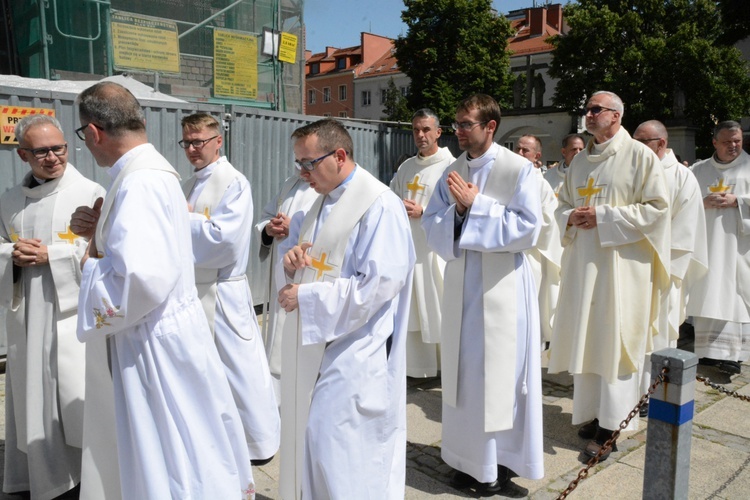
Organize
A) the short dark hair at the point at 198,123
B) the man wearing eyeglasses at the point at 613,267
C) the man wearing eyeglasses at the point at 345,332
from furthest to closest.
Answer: the man wearing eyeglasses at the point at 613,267 < the short dark hair at the point at 198,123 < the man wearing eyeglasses at the point at 345,332

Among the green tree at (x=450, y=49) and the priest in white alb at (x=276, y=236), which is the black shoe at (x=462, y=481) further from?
the green tree at (x=450, y=49)

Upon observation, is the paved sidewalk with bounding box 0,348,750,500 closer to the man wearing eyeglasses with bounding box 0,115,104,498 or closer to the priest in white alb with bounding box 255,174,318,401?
the man wearing eyeglasses with bounding box 0,115,104,498

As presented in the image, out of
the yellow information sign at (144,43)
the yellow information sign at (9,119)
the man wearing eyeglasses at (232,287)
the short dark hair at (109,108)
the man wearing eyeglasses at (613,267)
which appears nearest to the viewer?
the short dark hair at (109,108)

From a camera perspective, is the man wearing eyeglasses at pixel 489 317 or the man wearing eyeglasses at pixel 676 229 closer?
the man wearing eyeglasses at pixel 489 317

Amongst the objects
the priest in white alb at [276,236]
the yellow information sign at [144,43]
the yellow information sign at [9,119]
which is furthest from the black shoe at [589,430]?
the yellow information sign at [144,43]

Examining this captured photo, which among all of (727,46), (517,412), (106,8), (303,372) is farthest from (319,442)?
(727,46)

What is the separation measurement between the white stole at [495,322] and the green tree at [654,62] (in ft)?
77.3

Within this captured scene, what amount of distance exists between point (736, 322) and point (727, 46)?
77.9 feet

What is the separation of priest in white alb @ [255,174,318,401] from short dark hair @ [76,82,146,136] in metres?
2.04

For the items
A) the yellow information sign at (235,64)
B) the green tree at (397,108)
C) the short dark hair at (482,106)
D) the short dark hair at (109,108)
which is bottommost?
the short dark hair at (109,108)

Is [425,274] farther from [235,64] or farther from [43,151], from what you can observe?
[235,64]

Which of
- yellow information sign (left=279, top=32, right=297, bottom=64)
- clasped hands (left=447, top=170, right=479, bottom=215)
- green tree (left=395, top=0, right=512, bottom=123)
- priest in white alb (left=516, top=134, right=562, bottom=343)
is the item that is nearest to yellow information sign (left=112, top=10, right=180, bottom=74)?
yellow information sign (left=279, top=32, right=297, bottom=64)

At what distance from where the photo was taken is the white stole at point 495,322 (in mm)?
3727

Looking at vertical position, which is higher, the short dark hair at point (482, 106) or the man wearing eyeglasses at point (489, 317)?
the short dark hair at point (482, 106)
